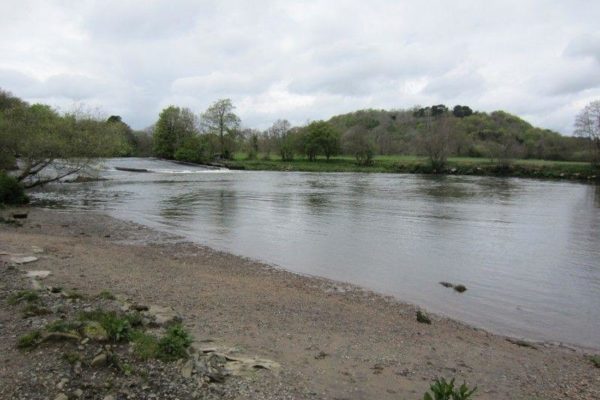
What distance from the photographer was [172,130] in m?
106

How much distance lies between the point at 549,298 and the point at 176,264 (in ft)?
40.0

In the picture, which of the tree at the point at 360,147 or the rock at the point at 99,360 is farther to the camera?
the tree at the point at 360,147

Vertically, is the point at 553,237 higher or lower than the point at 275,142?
lower

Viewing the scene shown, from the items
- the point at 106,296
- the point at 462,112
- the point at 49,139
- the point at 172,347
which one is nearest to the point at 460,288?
the point at 172,347

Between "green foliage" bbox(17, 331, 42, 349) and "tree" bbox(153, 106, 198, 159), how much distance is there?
334ft

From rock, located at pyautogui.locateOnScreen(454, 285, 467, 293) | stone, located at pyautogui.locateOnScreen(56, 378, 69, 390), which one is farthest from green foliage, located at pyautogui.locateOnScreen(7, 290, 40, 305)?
rock, located at pyautogui.locateOnScreen(454, 285, 467, 293)

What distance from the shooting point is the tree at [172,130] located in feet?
347

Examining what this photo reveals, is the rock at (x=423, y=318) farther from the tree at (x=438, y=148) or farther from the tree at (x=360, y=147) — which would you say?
the tree at (x=360, y=147)

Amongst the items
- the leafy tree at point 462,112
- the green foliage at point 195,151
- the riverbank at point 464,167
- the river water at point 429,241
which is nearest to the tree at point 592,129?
the riverbank at point 464,167

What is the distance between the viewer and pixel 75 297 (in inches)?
382

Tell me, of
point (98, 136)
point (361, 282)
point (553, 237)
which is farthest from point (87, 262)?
point (98, 136)

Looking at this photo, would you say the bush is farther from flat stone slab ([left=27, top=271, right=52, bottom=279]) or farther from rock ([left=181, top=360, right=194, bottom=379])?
rock ([left=181, top=360, right=194, bottom=379])

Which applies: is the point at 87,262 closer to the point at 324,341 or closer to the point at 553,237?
the point at 324,341

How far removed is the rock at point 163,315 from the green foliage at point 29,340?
7.25 feet
